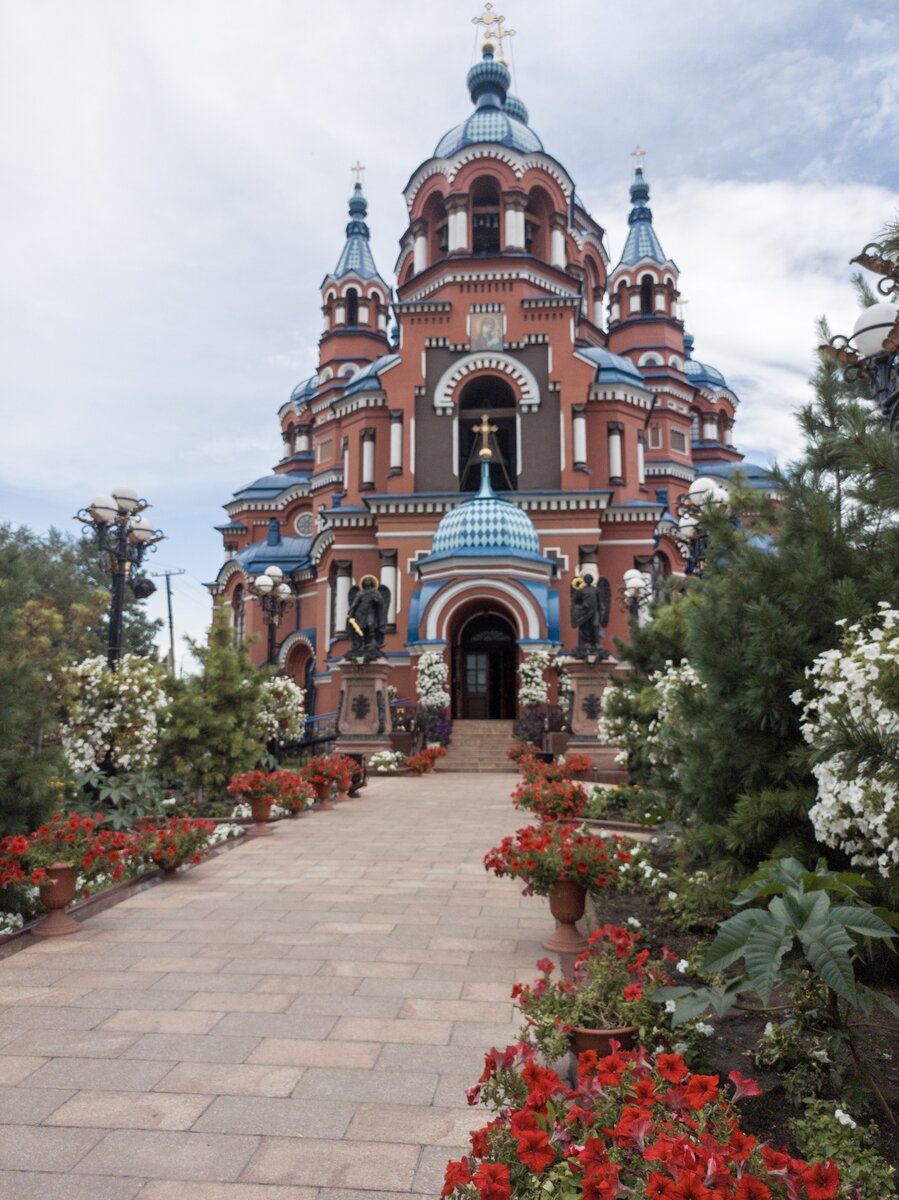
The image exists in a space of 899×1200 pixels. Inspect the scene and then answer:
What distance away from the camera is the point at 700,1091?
7.13ft

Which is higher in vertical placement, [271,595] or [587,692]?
[271,595]

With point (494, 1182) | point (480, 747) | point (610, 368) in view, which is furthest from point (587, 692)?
point (494, 1182)

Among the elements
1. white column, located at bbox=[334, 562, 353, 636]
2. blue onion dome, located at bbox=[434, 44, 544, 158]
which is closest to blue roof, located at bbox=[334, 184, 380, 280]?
blue onion dome, located at bbox=[434, 44, 544, 158]

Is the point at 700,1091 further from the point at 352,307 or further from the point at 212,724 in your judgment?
the point at 352,307

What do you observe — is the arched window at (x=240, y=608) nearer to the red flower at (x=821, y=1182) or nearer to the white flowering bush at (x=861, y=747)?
the white flowering bush at (x=861, y=747)

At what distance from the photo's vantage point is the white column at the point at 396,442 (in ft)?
86.1

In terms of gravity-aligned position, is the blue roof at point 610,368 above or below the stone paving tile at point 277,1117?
above

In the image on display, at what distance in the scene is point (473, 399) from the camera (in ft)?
92.6

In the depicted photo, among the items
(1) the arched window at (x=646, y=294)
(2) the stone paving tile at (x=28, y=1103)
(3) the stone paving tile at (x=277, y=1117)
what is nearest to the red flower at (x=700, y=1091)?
(3) the stone paving tile at (x=277, y=1117)

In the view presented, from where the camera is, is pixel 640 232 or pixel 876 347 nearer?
pixel 876 347

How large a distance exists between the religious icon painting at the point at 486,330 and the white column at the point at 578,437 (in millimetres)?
3120

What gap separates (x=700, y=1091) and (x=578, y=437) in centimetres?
2451

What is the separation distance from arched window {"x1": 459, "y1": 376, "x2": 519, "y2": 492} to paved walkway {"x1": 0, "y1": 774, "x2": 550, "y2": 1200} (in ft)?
66.4

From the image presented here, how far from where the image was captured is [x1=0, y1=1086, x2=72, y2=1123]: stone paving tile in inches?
124
